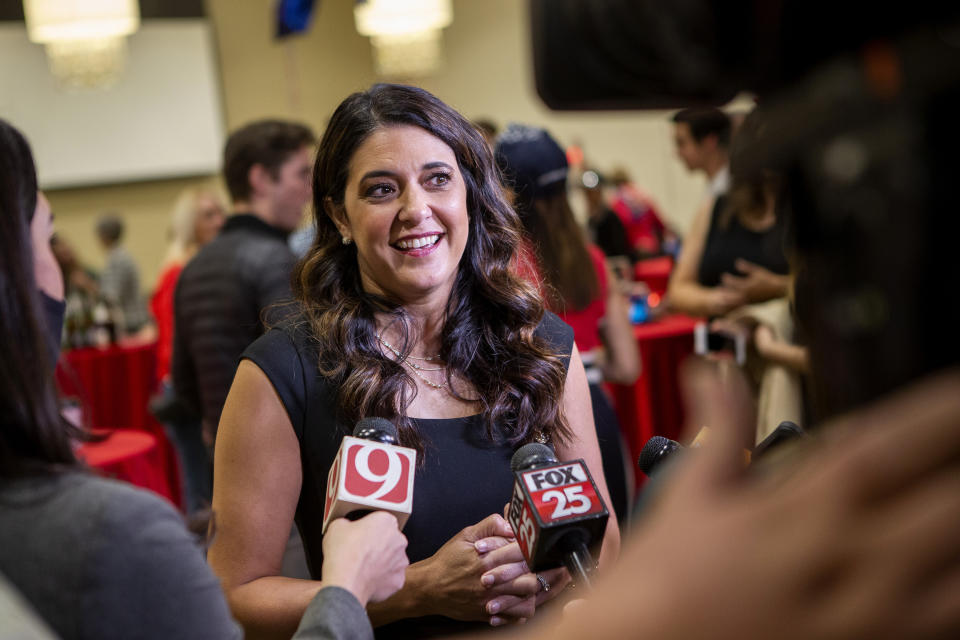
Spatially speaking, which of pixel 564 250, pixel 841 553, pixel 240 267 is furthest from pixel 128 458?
pixel 841 553

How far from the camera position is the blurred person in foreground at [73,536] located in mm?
909

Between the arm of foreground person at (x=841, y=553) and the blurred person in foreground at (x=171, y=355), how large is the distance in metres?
1.91

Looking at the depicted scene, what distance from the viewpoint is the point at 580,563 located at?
108 centimetres

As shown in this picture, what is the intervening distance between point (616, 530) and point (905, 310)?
4.62ft

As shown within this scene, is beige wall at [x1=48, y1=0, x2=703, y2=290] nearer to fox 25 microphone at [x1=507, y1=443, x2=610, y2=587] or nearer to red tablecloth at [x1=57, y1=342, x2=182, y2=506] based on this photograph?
red tablecloth at [x1=57, y1=342, x2=182, y2=506]

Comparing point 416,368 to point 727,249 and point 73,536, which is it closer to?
point 73,536

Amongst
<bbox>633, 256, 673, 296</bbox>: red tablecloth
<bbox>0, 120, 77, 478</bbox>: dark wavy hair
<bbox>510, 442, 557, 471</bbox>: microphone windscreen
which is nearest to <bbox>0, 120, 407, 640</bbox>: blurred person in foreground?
<bbox>0, 120, 77, 478</bbox>: dark wavy hair

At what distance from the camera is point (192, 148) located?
400 inches

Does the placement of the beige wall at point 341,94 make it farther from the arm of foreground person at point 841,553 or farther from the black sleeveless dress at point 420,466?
the arm of foreground person at point 841,553

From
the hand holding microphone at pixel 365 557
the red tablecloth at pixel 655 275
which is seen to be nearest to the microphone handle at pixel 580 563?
the hand holding microphone at pixel 365 557

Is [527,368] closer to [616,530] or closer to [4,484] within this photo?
[616,530]

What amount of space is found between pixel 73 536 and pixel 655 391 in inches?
129

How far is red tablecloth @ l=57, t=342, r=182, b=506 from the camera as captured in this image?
5.25 m

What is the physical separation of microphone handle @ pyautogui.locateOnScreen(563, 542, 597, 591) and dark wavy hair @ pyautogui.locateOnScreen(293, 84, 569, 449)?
1.78 ft
